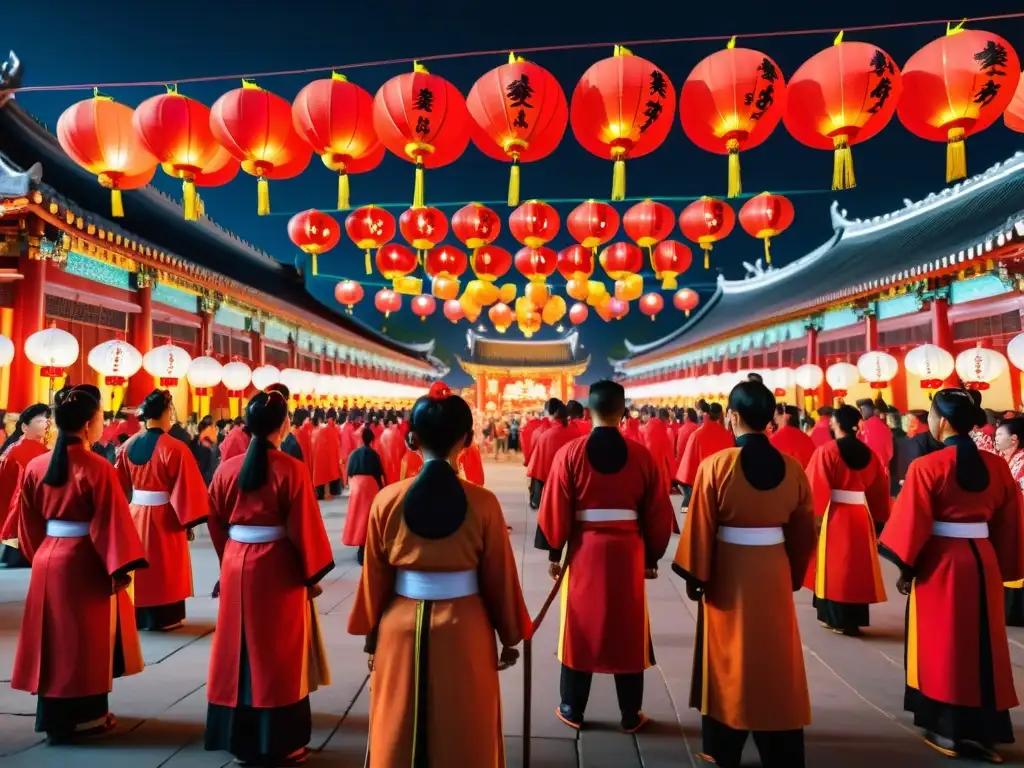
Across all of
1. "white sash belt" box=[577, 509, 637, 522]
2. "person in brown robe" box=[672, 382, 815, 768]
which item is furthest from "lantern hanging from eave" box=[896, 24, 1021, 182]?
"white sash belt" box=[577, 509, 637, 522]

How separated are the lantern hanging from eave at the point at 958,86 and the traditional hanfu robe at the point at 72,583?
6472 millimetres

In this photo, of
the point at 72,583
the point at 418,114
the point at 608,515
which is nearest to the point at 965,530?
the point at 608,515

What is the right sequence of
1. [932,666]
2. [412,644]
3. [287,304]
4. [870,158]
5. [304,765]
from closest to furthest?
1. [412,644]
2. [304,765]
3. [932,666]
4. [287,304]
5. [870,158]

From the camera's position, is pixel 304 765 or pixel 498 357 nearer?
pixel 304 765

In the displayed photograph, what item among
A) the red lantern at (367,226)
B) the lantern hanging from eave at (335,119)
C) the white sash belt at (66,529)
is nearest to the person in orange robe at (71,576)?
the white sash belt at (66,529)

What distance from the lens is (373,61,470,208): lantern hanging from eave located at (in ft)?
19.8

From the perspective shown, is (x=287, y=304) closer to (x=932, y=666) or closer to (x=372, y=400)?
(x=372, y=400)

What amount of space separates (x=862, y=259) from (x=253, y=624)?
18210mm

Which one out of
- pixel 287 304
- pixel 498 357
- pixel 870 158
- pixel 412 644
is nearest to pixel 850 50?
pixel 412 644

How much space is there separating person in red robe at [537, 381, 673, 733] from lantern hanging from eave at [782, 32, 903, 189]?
12.1ft

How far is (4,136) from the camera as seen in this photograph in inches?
437

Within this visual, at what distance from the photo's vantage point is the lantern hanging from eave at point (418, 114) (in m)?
6.02

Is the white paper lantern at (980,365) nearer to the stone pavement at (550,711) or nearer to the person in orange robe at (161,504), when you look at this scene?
the stone pavement at (550,711)

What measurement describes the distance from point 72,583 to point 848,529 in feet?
16.7
